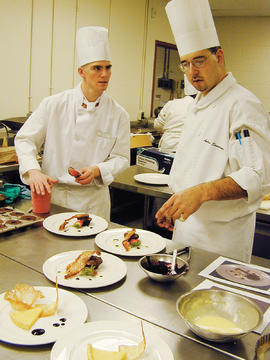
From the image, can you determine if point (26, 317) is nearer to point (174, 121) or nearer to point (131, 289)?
point (131, 289)

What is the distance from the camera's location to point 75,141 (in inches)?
93.6

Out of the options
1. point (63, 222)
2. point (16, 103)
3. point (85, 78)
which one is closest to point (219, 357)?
point (63, 222)

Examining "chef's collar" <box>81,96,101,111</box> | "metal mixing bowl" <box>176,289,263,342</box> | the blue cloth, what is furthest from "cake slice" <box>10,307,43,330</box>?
"chef's collar" <box>81,96,101,111</box>

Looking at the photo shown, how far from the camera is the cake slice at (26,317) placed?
1034 mm

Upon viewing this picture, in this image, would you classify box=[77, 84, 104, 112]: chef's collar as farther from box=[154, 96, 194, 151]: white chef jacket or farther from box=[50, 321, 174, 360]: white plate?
box=[154, 96, 194, 151]: white chef jacket

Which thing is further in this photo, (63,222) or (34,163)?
(34,163)

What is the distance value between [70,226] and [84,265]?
49 centimetres

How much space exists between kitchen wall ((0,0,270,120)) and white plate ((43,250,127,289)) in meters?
3.58

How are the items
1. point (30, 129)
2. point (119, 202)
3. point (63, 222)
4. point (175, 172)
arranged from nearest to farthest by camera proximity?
1. point (63, 222)
2. point (175, 172)
3. point (30, 129)
4. point (119, 202)

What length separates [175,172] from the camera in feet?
6.75

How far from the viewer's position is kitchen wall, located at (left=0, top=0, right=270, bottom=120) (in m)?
4.59

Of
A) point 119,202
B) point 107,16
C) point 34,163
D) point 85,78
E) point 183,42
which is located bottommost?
point 119,202

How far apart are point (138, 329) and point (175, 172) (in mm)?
1122

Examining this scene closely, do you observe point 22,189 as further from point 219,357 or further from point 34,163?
point 219,357
